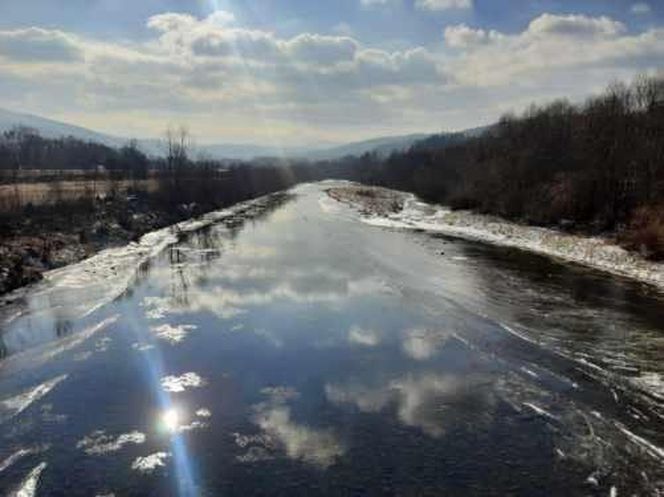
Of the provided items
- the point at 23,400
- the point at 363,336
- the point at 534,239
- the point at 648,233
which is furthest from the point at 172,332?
the point at 534,239

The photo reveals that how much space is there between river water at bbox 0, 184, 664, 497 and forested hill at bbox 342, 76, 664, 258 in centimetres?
1754

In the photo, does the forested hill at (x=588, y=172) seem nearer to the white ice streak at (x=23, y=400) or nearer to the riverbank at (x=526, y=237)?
the riverbank at (x=526, y=237)

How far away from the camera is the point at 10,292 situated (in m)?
28.2

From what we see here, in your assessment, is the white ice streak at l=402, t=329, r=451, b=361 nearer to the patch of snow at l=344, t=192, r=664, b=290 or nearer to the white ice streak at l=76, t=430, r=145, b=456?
the white ice streak at l=76, t=430, r=145, b=456

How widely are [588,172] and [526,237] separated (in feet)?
34.7

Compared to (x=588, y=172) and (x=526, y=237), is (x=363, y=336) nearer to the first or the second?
(x=526, y=237)

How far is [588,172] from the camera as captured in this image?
2048 inches

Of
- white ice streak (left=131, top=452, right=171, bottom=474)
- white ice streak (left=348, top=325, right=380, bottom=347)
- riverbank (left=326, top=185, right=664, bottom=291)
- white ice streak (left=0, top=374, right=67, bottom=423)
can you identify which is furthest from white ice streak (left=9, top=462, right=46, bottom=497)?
riverbank (left=326, top=185, right=664, bottom=291)

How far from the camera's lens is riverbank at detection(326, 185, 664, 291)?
106ft

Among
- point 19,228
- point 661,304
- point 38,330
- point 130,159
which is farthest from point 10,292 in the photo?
point 130,159

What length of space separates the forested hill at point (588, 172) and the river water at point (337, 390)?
690 inches

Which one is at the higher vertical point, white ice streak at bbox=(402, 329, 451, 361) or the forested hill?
the forested hill

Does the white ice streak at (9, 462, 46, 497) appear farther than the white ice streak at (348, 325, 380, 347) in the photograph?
No

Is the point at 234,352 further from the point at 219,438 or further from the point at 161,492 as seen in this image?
the point at 161,492
